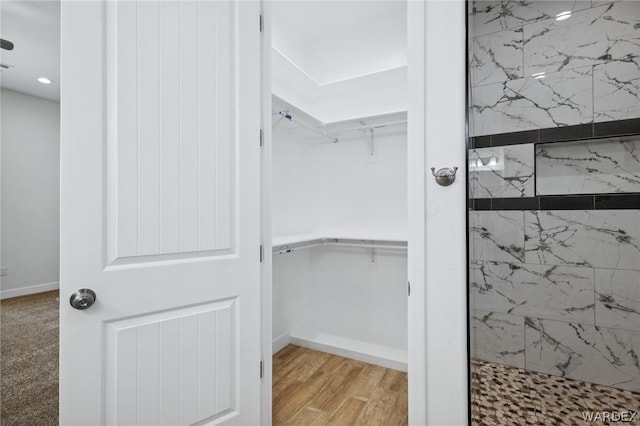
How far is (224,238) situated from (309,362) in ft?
4.72

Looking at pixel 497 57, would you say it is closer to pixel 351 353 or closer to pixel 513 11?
pixel 513 11

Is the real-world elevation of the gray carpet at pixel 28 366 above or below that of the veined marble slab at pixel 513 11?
below

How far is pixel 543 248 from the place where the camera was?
120cm

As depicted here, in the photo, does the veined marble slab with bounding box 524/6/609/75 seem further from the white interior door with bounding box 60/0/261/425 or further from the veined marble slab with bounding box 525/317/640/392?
the white interior door with bounding box 60/0/261/425

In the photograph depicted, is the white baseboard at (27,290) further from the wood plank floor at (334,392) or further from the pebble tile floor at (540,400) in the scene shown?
the pebble tile floor at (540,400)

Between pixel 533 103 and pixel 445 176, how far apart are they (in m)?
0.60

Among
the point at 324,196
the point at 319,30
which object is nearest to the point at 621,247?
the point at 324,196

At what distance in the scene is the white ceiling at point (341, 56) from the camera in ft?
7.34

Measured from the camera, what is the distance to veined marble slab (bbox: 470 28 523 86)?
1163mm

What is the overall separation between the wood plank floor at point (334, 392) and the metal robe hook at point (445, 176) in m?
1.36

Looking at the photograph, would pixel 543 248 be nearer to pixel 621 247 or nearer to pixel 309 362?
pixel 621 247

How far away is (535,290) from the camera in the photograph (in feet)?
3.96

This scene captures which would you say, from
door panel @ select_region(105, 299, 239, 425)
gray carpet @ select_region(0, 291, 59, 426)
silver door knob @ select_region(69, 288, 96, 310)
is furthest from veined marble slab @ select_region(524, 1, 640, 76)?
gray carpet @ select_region(0, 291, 59, 426)

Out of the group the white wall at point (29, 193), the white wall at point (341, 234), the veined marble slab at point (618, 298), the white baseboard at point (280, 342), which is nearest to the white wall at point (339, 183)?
the white wall at point (341, 234)
